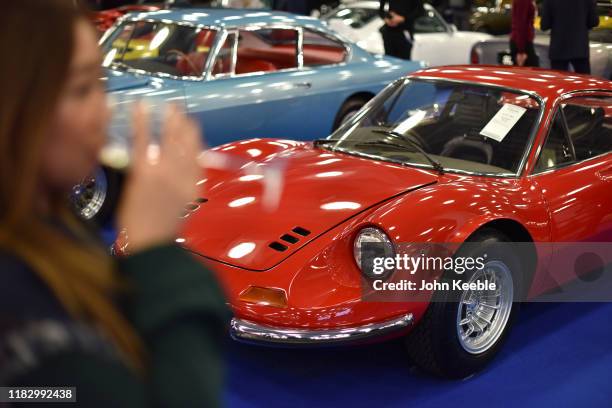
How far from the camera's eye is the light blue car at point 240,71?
18.3ft

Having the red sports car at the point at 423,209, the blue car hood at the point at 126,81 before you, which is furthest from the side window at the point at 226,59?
the red sports car at the point at 423,209

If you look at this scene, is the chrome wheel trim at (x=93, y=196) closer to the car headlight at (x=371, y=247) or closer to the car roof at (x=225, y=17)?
the car roof at (x=225, y=17)

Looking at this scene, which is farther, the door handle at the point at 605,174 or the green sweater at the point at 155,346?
the door handle at the point at 605,174

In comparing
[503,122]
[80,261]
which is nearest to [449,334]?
[503,122]

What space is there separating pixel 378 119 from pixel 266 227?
50.9 inches

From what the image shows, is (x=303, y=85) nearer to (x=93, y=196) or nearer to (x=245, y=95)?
(x=245, y=95)

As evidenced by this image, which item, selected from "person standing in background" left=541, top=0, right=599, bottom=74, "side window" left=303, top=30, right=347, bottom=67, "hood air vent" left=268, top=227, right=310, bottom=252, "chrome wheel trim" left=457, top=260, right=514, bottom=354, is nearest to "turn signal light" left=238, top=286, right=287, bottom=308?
"hood air vent" left=268, top=227, right=310, bottom=252

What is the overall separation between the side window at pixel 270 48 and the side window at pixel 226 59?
0.38 m

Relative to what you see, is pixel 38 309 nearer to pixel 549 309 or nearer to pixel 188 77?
pixel 549 309

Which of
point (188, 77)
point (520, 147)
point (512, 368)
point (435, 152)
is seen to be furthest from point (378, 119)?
point (188, 77)

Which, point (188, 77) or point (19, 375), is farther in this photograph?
point (188, 77)

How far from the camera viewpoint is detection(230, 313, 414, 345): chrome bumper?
2990 mm

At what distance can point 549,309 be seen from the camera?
4156 millimetres

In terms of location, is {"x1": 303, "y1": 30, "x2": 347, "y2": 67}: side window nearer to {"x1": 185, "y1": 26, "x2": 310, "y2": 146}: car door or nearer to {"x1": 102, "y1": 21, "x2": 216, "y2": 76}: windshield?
{"x1": 185, "y1": 26, "x2": 310, "y2": 146}: car door
